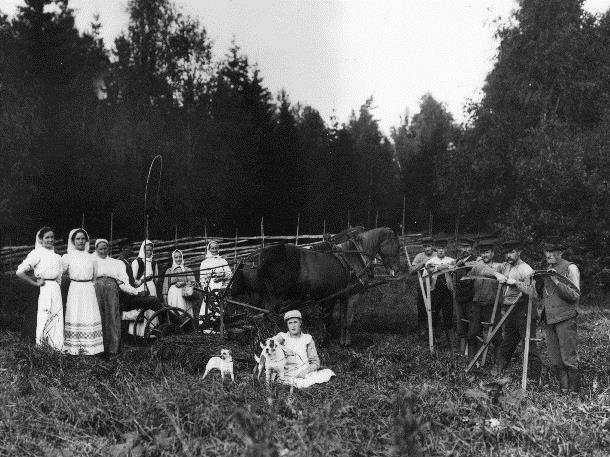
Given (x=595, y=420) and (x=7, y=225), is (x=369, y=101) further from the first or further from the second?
(x=595, y=420)

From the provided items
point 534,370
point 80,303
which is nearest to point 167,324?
point 80,303

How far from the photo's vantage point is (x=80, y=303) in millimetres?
8203

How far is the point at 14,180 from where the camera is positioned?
18.7 metres

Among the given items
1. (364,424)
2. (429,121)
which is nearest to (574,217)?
(364,424)

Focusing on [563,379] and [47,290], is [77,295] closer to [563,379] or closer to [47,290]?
[47,290]

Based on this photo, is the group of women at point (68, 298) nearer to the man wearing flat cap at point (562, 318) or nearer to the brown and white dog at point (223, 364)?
the brown and white dog at point (223, 364)

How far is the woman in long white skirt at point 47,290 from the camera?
7871 millimetres

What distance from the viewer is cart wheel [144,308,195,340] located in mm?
8703

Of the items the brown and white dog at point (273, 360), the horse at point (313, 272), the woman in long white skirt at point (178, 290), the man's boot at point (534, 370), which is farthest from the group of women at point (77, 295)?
the man's boot at point (534, 370)

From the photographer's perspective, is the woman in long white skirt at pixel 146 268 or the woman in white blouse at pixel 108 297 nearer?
the woman in white blouse at pixel 108 297

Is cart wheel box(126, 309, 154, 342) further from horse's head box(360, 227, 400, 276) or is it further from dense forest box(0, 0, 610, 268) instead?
dense forest box(0, 0, 610, 268)

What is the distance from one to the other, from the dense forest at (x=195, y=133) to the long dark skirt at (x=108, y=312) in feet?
33.8

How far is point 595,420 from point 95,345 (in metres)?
6.23

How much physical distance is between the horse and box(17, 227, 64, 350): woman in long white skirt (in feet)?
8.63
